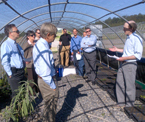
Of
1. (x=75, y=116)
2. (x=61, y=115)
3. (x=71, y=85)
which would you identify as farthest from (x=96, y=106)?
(x=71, y=85)

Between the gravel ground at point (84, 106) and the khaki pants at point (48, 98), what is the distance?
951mm

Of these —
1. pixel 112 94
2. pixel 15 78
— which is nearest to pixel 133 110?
pixel 112 94

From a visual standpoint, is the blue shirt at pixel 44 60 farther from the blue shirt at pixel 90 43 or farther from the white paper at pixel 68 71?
the white paper at pixel 68 71

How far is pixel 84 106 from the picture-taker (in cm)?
355

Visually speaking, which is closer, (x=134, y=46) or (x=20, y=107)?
(x=20, y=107)

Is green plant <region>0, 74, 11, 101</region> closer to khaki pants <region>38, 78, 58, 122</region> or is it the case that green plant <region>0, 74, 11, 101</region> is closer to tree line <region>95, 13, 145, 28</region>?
khaki pants <region>38, 78, 58, 122</region>

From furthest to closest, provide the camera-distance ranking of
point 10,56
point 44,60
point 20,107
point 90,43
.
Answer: point 90,43
point 10,56
point 20,107
point 44,60

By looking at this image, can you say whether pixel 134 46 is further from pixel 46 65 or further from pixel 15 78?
pixel 15 78

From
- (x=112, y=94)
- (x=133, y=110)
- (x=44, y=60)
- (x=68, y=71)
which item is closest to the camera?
(x=44, y=60)

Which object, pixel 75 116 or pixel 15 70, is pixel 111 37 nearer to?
pixel 75 116

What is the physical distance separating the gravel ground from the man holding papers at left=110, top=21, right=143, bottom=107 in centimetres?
39

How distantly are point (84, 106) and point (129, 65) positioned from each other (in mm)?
1602

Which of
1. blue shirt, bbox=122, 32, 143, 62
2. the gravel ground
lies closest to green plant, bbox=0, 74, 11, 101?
the gravel ground

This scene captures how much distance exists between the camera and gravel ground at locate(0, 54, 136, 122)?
3.00 m
